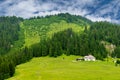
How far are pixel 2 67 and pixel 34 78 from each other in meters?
33.8

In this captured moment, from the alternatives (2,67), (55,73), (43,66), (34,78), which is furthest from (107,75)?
(2,67)

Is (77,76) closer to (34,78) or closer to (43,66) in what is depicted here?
(34,78)

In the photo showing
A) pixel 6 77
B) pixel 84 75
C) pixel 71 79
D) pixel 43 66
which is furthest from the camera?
pixel 43 66

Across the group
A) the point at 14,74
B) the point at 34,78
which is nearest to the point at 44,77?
the point at 34,78

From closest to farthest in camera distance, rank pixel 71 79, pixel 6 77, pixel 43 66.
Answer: pixel 71 79 < pixel 6 77 < pixel 43 66

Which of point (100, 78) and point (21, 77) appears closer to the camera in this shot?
point (100, 78)

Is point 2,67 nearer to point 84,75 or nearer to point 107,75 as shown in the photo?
point 84,75

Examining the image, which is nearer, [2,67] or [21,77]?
[21,77]

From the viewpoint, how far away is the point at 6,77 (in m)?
156

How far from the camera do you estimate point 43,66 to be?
590 feet

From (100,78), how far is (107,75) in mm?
9873

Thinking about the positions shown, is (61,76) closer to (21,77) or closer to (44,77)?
(44,77)

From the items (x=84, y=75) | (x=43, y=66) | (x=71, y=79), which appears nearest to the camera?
(x=71, y=79)

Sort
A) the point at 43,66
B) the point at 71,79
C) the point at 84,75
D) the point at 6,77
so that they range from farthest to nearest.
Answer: the point at 43,66 → the point at 6,77 → the point at 84,75 → the point at 71,79
